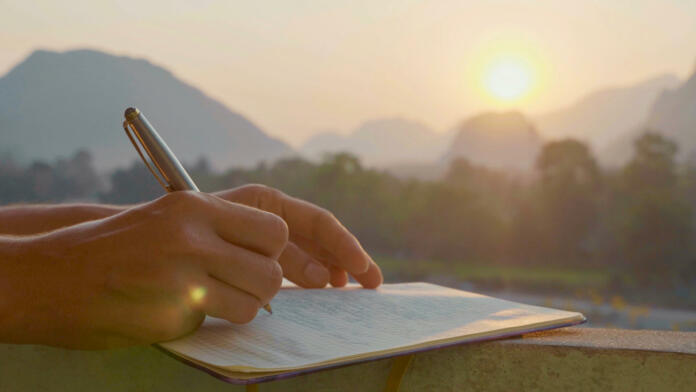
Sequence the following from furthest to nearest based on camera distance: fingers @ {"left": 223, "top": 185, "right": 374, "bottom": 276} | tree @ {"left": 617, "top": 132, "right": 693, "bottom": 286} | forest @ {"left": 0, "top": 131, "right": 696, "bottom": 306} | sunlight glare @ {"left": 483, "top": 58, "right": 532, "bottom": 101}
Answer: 1. sunlight glare @ {"left": 483, "top": 58, "right": 532, "bottom": 101}
2. tree @ {"left": 617, "top": 132, "right": 693, "bottom": 286}
3. forest @ {"left": 0, "top": 131, "right": 696, "bottom": 306}
4. fingers @ {"left": 223, "top": 185, "right": 374, "bottom": 276}

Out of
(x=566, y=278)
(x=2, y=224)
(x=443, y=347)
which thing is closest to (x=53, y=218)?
(x=2, y=224)

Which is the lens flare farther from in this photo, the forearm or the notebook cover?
the forearm

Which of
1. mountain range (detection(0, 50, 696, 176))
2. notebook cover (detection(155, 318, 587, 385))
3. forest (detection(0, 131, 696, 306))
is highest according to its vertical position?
mountain range (detection(0, 50, 696, 176))

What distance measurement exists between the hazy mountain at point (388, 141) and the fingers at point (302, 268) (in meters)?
4.30

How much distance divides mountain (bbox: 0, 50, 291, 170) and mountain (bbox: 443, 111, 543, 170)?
5.77 ft

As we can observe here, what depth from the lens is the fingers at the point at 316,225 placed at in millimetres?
575

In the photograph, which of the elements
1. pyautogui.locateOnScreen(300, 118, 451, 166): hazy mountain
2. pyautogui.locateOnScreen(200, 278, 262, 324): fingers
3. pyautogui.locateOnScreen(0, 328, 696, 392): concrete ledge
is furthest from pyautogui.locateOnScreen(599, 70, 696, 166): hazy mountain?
pyautogui.locateOnScreen(200, 278, 262, 324): fingers

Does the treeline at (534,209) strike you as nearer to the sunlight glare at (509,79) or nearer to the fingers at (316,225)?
the sunlight glare at (509,79)

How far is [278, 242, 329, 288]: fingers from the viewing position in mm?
578

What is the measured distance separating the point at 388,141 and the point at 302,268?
5.22m

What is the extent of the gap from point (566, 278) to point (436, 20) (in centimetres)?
417

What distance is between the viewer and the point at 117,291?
339mm

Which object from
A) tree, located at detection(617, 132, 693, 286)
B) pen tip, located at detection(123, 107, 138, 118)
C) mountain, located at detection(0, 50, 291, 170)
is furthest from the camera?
tree, located at detection(617, 132, 693, 286)

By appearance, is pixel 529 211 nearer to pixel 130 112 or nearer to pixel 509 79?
pixel 509 79
